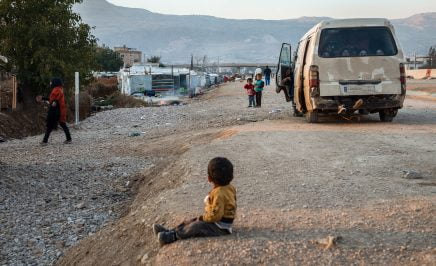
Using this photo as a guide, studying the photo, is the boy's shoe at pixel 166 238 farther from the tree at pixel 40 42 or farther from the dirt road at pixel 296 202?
the tree at pixel 40 42

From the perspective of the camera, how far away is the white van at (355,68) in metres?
12.8

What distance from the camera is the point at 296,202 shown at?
6059mm

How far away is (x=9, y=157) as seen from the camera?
1279 centimetres

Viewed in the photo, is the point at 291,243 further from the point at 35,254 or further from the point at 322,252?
the point at 35,254

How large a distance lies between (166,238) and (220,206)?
21.2 inches

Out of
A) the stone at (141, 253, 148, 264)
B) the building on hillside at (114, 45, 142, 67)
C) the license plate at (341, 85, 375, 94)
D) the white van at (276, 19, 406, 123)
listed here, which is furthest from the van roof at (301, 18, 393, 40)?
the building on hillside at (114, 45, 142, 67)

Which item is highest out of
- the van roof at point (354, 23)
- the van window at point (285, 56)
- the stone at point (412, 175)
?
the van roof at point (354, 23)

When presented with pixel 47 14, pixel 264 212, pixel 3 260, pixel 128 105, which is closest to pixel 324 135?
pixel 264 212

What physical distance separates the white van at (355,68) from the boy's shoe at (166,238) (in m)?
8.39

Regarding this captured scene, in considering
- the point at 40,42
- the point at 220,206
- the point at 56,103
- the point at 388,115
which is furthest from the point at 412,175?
the point at 40,42

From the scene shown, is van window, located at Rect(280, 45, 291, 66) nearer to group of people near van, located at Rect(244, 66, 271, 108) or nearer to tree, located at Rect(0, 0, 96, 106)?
group of people near van, located at Rect(244, 66, 271, 108)

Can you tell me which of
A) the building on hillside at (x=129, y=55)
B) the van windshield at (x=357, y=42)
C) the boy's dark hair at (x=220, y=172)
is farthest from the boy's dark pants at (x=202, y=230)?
the building on hillside at (x=129, y=55)

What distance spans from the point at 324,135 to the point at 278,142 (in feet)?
3.93

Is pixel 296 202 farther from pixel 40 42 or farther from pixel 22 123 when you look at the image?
pixel 40 42
